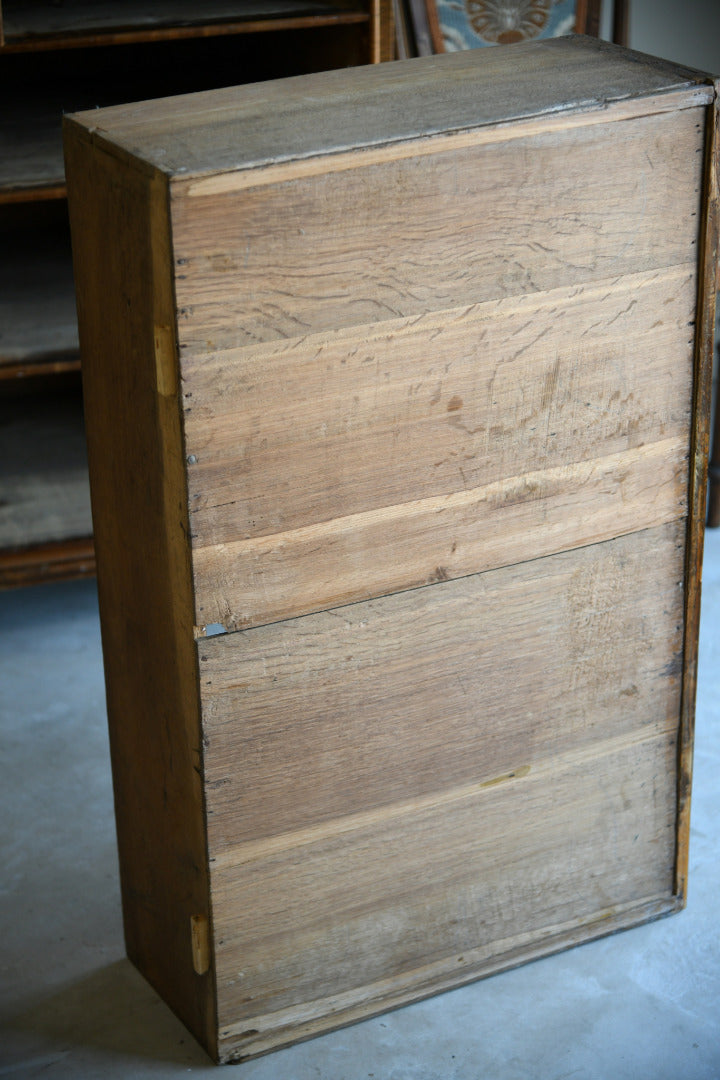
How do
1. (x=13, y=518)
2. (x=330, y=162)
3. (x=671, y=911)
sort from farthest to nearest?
(x=13, y=518)
(x=671, y=911)
(x=330, y=162)

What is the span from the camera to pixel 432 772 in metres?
1.72

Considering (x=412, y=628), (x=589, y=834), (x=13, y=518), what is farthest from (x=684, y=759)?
(x=13, y=518)

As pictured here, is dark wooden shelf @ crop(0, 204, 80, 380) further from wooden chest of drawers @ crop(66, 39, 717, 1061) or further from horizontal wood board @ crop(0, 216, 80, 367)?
wooden chest of drawers @ crop(66, 39, 717, 1061)

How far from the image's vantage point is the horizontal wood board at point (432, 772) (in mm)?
1609

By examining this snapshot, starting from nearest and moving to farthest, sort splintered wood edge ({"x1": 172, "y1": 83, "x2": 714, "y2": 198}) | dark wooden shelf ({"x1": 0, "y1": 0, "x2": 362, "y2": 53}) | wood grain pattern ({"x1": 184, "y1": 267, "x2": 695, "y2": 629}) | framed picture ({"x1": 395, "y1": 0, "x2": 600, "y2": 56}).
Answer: splintered wood edge ({"x1": 172, "y1": 83, "x2": 714, "y2": 198}) < wood grain pattern ({"x1": 184, "y1": 267, "x2": 695, "y2": 629}) < dark wooden shelf ({"x1": 0, "y1": 0, "x2": 362, "y2": 53}) < framed picture ({"x1": 395, "y1": 0, "x2": 600, "y2": 56})

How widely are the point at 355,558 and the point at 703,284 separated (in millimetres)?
535

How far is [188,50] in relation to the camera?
2.73m

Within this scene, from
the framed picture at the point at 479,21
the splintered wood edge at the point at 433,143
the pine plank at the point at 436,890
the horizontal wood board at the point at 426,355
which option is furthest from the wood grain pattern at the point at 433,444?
the framed picture at the point at 479,21

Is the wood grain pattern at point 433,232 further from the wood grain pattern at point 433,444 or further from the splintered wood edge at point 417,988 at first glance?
the splintered wood edge at point 417,988

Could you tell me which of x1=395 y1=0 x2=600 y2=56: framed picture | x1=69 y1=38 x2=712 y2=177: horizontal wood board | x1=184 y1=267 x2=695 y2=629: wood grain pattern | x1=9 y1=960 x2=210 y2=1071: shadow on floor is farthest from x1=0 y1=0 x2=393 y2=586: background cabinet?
x1=184 y1=267 x2=695 y2=629: wood grain pattern

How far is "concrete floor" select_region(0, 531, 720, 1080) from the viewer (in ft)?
5.59

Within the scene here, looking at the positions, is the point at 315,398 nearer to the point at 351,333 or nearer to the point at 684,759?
the point at 351,333

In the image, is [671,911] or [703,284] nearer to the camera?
[703,284]

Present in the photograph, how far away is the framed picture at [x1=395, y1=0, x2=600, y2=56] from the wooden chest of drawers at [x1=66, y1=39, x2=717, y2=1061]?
4.30 feet
